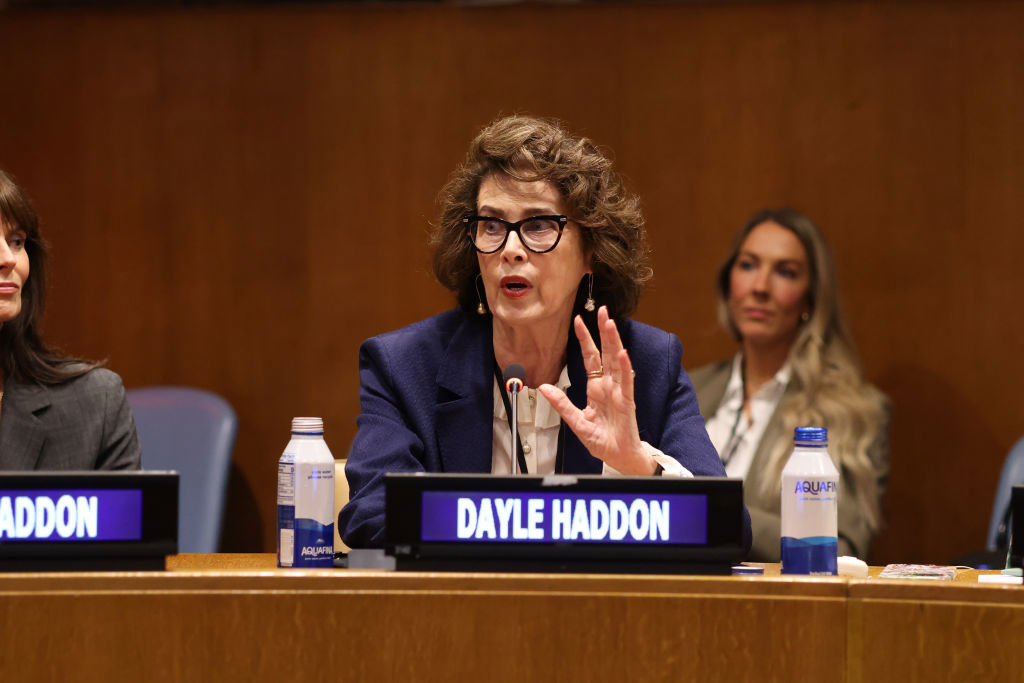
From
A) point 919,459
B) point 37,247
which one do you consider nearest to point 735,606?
point 37,247

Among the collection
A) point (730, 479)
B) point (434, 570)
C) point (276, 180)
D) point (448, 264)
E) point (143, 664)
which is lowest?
point (143, 664)

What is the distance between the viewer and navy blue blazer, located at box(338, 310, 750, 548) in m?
2.09

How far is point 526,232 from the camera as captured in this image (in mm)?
2178

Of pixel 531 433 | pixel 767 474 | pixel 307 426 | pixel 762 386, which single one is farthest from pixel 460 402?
pixel 762 386

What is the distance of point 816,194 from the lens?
12.0 feet

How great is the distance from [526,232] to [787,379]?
5.09ft

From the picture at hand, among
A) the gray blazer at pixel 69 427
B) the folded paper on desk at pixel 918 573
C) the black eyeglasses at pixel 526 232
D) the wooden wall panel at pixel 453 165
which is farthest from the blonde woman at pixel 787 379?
the gray blazer at pixel 69 427

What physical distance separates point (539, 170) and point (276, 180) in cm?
180

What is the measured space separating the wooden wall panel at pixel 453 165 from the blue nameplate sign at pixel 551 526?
87.4 inches

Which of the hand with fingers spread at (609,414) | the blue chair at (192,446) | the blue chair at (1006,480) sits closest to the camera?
the hand with fingers spread at (609,414)

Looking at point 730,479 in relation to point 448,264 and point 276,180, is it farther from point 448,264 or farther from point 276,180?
point 276,180

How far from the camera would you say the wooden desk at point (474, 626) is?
140cm

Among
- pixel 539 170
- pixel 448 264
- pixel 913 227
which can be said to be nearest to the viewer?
pixel 539 170

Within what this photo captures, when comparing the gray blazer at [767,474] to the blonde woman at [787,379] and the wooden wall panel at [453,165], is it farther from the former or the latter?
the wooden wall panel at [453,165]
